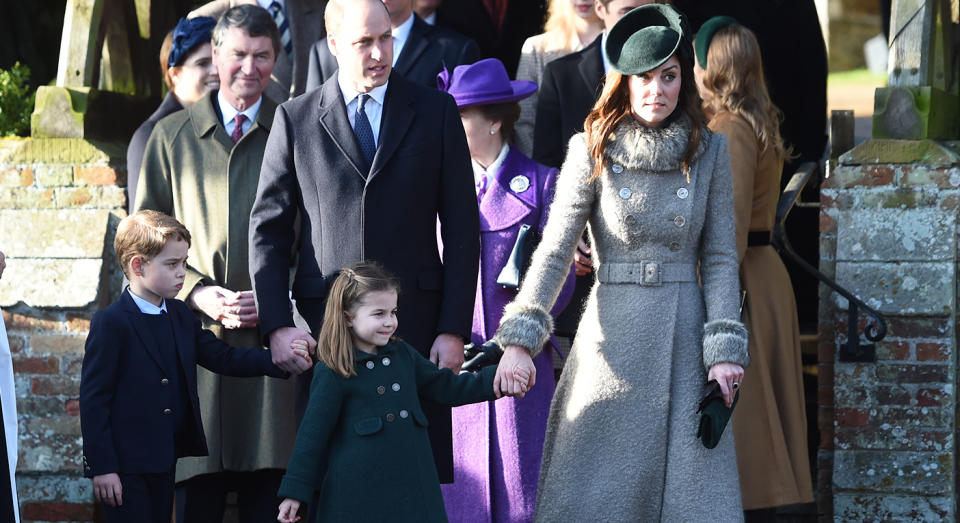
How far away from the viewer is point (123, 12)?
6.40m

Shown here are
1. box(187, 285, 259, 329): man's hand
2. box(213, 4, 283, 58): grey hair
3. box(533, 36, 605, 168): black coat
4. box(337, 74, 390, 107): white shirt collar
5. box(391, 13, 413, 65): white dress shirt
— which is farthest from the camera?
box(391, 13, 413, 65): white dress shirt

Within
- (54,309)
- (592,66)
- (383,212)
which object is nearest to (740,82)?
(592,66)

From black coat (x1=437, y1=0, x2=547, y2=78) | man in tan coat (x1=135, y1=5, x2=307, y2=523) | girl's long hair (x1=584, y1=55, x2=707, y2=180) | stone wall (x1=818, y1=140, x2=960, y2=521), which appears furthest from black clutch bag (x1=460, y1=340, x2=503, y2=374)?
black coat (x1=437, y1=0, x2=547, y2=78)

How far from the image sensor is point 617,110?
3.96 meters

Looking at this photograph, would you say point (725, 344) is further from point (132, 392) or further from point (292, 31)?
point (292, 31)

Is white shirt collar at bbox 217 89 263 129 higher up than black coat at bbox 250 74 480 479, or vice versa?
white shirt collar at bbox 217 89 263 129

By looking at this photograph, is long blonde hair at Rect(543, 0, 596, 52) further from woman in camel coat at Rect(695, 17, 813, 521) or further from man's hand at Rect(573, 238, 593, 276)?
man's hand at Rect(573, 238, 593, 276)

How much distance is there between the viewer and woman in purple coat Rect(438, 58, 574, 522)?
15.4 feet

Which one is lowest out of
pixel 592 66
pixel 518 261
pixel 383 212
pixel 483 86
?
pixel 518 261

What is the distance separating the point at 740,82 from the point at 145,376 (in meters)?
2.23

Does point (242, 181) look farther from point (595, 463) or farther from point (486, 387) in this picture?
point (595, 463)

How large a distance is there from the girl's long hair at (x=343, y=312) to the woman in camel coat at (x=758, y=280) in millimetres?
1552

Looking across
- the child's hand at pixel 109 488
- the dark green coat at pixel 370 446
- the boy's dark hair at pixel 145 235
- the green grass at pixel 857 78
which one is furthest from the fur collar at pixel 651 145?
the green grass at pixel 857 78

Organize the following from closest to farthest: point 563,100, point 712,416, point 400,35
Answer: point 712,416 → point 563,100 → point 400,35
